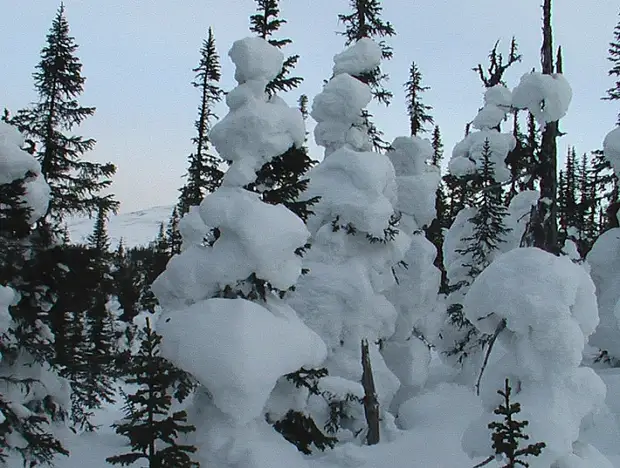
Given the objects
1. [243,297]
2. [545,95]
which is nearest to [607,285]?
[545,95]

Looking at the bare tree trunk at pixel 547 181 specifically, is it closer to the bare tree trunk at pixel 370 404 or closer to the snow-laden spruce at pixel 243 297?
the snow-laden spruce at pixel 243 297

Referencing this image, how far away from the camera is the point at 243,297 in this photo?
404 inches

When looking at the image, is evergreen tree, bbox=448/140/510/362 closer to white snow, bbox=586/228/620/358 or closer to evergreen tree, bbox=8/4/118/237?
white snow, bbox=586/228/620/358

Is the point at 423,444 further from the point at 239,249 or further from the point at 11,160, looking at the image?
the point at 11,160

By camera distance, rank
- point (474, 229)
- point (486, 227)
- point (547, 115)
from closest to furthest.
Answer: point (547, 115)
point (486, 227)
point (474, 229)

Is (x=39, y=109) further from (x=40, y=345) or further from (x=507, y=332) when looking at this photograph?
(x=507, y=332)

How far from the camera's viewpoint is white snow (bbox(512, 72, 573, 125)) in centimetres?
817

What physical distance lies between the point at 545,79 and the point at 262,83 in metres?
5.37

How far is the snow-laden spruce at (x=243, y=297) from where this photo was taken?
860cm

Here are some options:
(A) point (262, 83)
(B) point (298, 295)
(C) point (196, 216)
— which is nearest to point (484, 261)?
(B) point (298, 295)

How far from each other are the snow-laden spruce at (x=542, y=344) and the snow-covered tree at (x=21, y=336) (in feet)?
30.7

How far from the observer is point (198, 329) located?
8820 mm

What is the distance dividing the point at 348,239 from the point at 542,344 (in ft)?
31.2

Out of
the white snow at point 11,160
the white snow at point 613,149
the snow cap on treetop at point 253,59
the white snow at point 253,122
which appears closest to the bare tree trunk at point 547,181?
the white snow at point 253,122
